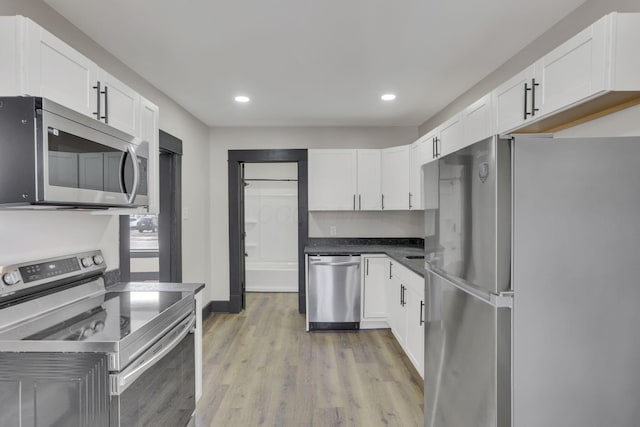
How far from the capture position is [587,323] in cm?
122

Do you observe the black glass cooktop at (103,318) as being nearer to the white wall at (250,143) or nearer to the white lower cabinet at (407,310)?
the white lower cabinet at (407,310)

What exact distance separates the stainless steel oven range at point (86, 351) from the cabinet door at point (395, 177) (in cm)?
266

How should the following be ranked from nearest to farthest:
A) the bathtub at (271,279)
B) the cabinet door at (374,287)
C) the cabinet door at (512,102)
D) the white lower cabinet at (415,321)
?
the cabinet door at (512,102)
the white lower cabinet at (415,321)
the cabinet door at (374,287)
the bathtub at (271,279)

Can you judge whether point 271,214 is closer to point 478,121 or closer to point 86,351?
point 478,121

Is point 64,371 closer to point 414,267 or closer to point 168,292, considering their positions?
point 168,292

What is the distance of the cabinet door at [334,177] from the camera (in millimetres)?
4191

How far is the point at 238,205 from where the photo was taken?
450 cm

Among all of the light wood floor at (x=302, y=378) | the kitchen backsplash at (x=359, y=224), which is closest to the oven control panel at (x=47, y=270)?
the light wood floor at (x=302, y=378)

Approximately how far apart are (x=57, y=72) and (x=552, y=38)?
259cm

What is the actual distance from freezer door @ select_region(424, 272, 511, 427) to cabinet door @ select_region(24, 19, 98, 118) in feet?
6.26

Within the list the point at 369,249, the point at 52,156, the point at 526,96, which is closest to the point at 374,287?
the point at 369,249

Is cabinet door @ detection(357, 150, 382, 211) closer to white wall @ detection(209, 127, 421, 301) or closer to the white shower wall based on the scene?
white wall @ detection(209, 127, 421, 301)

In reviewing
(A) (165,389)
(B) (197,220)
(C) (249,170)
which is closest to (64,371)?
(A) (165,389)

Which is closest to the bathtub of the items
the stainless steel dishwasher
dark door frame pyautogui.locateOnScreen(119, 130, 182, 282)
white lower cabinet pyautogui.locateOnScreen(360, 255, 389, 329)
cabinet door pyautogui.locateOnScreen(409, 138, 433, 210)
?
the stainless steel dishwasher
